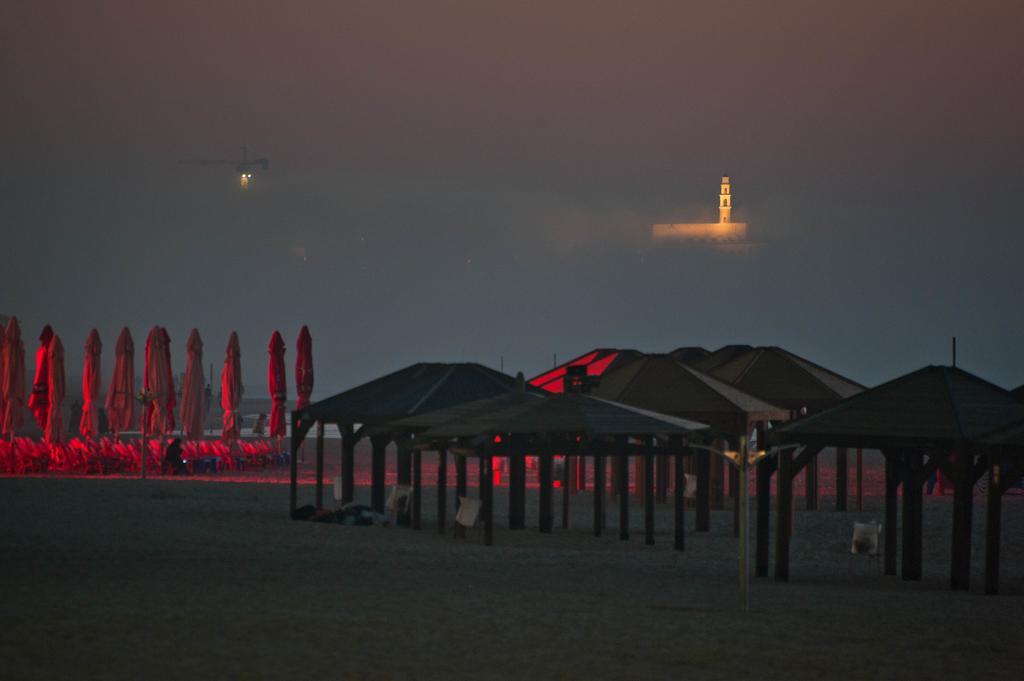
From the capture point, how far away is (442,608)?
53.7 feet

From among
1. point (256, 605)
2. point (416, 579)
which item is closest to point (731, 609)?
point (416, 579)

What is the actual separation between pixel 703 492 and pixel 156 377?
59.5 feet

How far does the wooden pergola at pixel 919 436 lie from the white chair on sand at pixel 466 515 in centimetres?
577

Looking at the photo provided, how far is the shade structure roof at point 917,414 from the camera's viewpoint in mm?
19984

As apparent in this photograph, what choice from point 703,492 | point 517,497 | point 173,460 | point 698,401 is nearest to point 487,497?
point 517,497

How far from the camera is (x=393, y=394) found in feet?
99.2

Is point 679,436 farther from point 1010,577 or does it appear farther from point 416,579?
point 416,579

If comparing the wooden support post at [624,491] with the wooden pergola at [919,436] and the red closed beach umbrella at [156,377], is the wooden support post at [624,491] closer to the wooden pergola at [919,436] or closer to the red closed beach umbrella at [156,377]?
the wooden pergola at [919,436]

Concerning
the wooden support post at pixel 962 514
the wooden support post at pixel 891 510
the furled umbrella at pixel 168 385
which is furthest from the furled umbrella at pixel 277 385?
the wooden support post at pixel 962 514

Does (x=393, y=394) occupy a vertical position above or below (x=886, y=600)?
above

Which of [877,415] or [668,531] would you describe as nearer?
[877,415]

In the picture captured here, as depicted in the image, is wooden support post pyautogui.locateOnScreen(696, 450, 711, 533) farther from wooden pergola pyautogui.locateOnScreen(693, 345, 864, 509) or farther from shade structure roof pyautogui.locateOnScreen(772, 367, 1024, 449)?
shade structure roof pyautogui.locateOnScreen(772, 367, 1024, 449)

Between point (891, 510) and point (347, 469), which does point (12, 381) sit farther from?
point (891, 510)

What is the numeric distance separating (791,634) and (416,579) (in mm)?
5217
